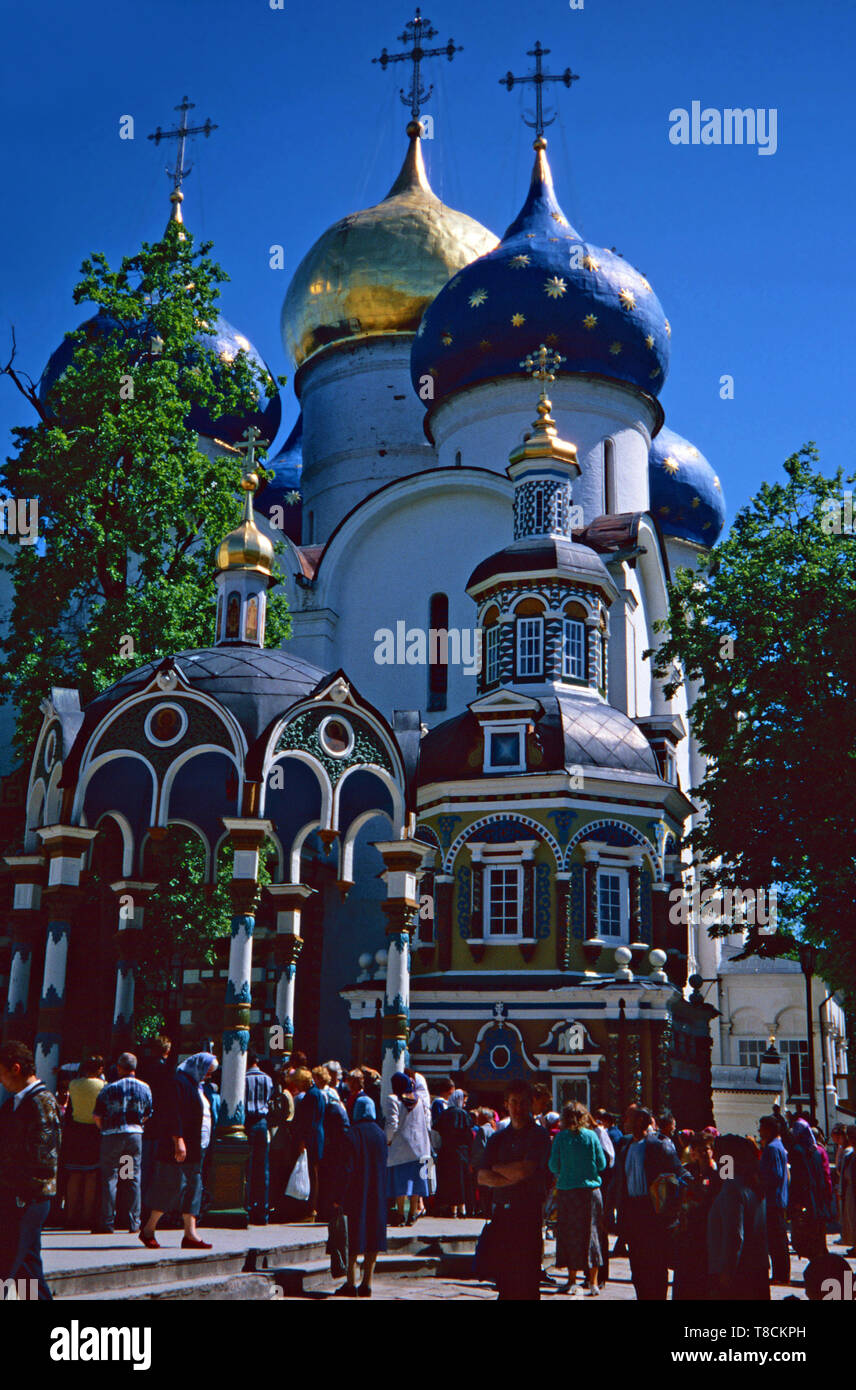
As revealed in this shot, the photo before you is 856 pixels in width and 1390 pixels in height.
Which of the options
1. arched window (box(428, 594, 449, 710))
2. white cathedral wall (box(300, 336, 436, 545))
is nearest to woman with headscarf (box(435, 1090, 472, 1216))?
arched window (box(428, 594, 449, 710))

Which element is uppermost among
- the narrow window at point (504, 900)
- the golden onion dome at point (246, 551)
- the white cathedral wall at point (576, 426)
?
the white cathedral wall at point (576, 426)

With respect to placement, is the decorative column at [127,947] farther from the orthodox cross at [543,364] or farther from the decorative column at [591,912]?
the orthodox cross at [543,364]

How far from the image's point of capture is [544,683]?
83.3 feet

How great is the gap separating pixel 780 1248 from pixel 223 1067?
15.8 ft

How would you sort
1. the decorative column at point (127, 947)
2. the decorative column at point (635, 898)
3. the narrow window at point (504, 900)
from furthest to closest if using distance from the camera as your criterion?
the decorative column at point (635, 898) < the narrow window at point (504, 900) < the decorative column at point (127, 947)

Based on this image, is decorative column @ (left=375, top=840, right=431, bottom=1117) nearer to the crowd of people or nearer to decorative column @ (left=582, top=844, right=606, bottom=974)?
the crowd of people

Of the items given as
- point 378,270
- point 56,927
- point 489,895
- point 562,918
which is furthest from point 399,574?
point 56,927

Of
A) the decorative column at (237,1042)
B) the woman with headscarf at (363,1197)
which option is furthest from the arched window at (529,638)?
the woman with headscarf at (363,1197)

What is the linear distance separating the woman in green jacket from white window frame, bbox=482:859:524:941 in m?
12.8

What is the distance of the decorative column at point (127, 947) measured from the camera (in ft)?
50.4

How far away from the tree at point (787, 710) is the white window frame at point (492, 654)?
4.00 m

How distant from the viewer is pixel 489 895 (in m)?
23.4

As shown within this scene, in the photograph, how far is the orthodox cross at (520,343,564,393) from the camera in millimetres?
28234
